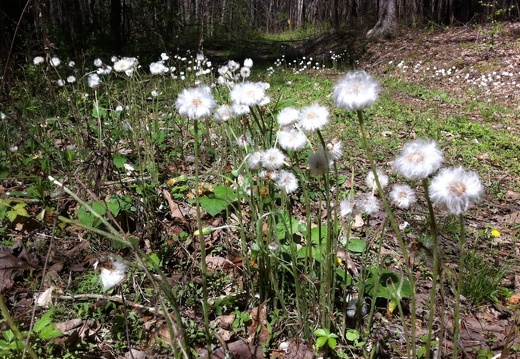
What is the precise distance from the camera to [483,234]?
2.63m

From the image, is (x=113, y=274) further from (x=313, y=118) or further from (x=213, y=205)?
(x=213, y=205)

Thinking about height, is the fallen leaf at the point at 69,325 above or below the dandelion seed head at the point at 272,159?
below

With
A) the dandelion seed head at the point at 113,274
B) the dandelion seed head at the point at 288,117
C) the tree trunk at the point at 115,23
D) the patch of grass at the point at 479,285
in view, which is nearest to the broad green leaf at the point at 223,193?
the dandelion seed head at the point at 288,117

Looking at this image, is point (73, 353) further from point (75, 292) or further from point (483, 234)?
point (483, 234)

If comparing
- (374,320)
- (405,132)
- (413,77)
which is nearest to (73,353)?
(374,320)

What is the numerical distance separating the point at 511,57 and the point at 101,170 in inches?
351

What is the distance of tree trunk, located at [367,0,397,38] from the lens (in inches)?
462

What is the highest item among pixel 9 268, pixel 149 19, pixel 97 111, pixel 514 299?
pixel 149 19

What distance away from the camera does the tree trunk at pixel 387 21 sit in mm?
11727

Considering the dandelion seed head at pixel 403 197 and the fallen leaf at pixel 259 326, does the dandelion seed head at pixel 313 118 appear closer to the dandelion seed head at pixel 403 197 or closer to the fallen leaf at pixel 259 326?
the dandelion seed head at pixel 403 197

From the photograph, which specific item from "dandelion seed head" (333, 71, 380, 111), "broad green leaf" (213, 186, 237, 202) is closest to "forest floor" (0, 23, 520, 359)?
"broad green leaf" (213, 186, 237, 202)

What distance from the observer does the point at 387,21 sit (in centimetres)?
1188

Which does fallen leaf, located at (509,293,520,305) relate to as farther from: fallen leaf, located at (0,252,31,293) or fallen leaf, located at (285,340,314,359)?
fallen leaf, located at (0,252,31,293)

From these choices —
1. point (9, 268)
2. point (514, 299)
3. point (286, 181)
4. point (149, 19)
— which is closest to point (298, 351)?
point (286, 181)
